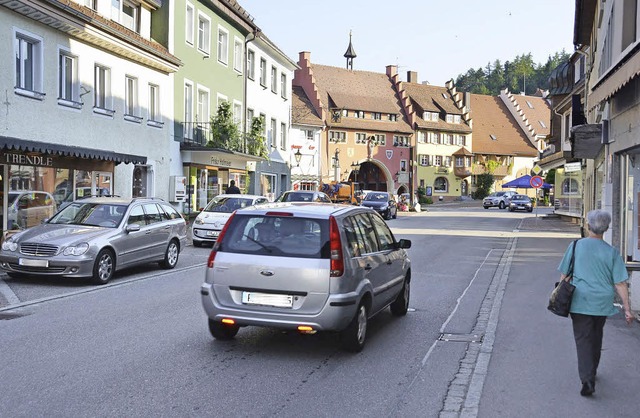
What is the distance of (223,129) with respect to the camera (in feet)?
99.8

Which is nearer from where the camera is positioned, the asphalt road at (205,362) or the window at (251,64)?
the asphalt road at (205,362)

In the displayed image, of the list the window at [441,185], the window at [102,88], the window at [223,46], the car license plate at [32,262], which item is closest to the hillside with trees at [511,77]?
the window at [441,185]

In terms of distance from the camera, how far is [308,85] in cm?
6738

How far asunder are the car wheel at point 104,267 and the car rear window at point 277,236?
18.4ft

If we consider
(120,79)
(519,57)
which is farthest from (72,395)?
(519,57)

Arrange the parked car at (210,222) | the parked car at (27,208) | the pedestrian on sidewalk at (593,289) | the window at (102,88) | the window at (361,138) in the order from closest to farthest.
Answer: the pedestrian on sidewalk at (593,289) < the parked car at (27,208) < the parked car at (210,222) < the window at (102,88) < the window at (361,138)

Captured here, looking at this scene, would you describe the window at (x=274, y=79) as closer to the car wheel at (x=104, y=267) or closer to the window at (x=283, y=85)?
the window at (x=283, y=85)

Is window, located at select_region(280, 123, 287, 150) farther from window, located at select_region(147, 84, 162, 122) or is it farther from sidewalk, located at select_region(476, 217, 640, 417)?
sidewalk, located at select_region(476, 217, 640, 417)

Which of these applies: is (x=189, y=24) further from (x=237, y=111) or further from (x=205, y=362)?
(x=205, y=362)

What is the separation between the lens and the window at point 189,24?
28.7 m

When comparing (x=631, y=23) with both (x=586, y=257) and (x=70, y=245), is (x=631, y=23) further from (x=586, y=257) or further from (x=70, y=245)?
(x=70, y=245)

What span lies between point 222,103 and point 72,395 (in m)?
25.9

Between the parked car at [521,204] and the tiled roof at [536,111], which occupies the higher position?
the tiled roof at [536,111]

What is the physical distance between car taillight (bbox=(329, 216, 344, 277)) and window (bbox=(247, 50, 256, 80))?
2997 cm
